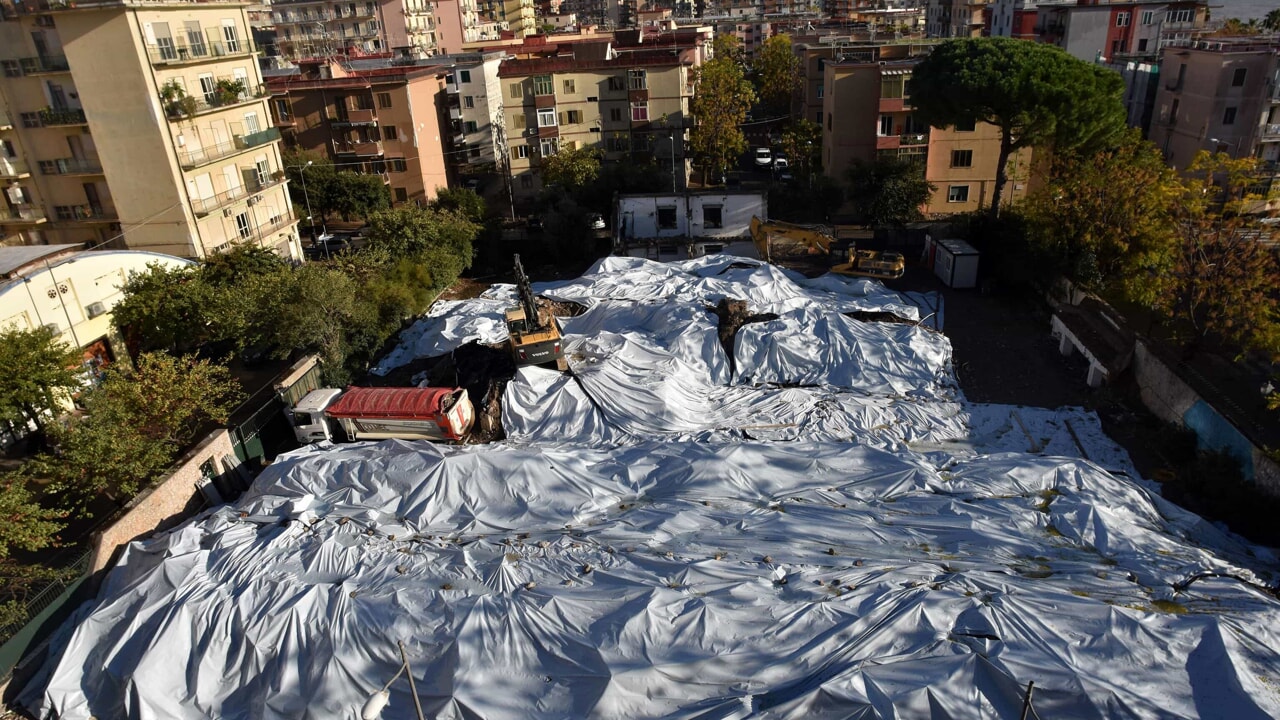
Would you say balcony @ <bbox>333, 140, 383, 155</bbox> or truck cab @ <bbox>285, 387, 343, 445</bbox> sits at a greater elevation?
balcony @ <bbox>333, 140, 383, 155</bbox>

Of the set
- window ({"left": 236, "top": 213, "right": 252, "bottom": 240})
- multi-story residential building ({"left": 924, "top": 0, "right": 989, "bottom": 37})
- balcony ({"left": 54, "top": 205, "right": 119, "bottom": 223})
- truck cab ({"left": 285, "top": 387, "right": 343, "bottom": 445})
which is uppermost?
multi-story residential building ({"left": 924, "top": 0, "right": 989, "bottom": 37})

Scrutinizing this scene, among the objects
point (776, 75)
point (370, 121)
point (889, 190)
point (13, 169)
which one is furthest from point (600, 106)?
point (13, 169)

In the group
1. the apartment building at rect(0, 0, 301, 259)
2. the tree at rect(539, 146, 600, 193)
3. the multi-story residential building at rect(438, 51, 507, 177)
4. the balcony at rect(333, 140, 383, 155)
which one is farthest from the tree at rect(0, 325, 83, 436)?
the multi-story residential building at rect(438, 51, 507, 177)

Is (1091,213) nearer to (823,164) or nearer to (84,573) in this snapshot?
(823,164)

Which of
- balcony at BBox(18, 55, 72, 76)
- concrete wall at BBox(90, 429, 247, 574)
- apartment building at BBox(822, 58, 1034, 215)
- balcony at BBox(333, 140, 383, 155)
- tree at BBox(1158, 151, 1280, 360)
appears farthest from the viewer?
balcony at BBox(333, 140, 383, 155)

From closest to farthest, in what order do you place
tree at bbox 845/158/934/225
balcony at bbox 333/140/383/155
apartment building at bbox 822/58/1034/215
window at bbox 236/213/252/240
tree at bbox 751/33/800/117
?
window at bbox 236/213/252/240 < tree at bbox 845/158/934/225 < apartment building at bbox 822/58/1034/215 < balcony at bbox 333/140/383/155 < tree at bbox 751/33/800/117

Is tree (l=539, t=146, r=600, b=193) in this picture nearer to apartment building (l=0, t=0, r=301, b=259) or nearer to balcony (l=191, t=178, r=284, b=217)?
balcony (l=191, t=178, r=284, b=217)
